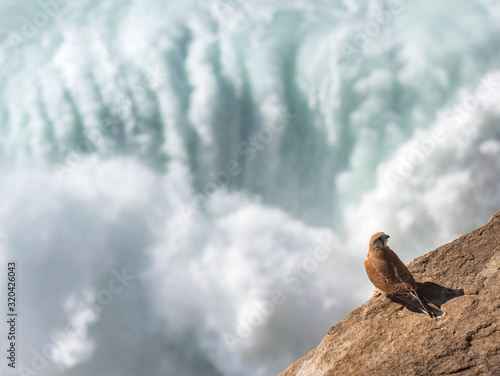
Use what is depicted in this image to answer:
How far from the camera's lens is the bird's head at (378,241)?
26.9ft

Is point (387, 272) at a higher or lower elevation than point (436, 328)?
higher

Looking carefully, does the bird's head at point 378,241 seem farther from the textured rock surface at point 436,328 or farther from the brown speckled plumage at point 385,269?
the textured rock surface at point 436,328

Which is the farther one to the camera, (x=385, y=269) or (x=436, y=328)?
(x=385, y=269)

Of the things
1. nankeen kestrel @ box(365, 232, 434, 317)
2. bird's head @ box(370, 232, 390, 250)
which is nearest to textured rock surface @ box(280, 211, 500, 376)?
nankeen kestrel @ box(365, 232, 434, 317)

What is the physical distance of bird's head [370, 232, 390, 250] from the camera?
8203mm

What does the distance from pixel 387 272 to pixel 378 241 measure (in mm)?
667

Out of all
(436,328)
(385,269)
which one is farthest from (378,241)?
(436,328)

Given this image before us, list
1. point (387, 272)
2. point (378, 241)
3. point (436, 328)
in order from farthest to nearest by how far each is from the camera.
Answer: point (378, 241) < point (387, 272) < point (436, 328)

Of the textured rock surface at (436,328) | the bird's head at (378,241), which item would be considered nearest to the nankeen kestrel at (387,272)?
the bird's head at (378,241)

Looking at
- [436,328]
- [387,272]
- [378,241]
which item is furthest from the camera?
[378,241]

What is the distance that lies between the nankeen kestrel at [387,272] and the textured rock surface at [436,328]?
43 cm

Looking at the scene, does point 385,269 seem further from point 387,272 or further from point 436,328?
point 436,328

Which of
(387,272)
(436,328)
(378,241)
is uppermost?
(378,241)

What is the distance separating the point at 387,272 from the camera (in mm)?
7891
